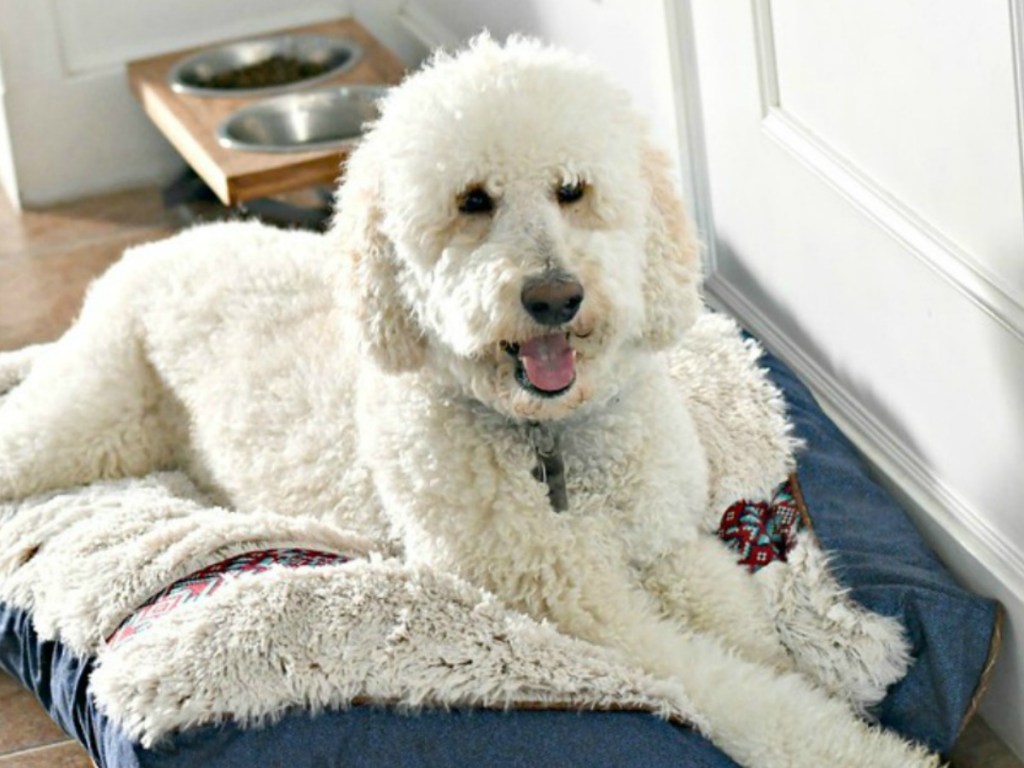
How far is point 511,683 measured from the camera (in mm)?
1979

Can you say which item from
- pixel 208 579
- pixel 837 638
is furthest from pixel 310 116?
pixel 837 638

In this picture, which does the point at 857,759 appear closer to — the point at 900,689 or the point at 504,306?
the point at 900,689

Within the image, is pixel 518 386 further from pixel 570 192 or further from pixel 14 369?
pixel 14 369

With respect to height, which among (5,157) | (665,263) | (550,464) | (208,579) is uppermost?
(665,263)

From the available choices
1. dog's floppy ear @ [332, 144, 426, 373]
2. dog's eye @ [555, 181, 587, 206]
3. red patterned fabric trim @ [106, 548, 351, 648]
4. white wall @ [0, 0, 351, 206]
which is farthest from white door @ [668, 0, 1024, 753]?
white wall @ [0, 0, 351, 206]

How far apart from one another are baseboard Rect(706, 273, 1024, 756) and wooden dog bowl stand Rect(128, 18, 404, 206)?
125 cm

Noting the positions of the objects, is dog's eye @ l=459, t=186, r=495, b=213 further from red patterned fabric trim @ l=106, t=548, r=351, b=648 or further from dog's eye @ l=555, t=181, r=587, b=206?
red patterned fabric trim @ l=106, t=548, r=351, b=648

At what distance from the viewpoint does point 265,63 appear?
4.07 m

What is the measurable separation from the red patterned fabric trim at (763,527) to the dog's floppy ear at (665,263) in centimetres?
32

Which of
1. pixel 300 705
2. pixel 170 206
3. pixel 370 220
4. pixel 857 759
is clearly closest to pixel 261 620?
pixel 300 705

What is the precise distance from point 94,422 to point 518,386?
35.3 inches

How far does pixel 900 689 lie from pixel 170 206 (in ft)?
7.86

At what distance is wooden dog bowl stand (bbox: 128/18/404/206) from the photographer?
348 cm

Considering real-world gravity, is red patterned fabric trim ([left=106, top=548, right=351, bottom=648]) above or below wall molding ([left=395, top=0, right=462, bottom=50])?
below
